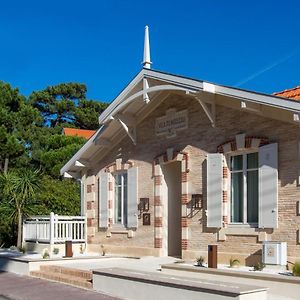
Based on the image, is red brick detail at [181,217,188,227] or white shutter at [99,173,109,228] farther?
white shutter at [99,173,109,228]

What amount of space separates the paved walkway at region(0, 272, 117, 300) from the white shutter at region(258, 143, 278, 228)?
3840 mm

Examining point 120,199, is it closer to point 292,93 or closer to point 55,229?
point 55,229

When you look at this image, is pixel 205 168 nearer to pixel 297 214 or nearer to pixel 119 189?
pixel 297 214

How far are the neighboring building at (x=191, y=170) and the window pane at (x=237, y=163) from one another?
24 millimetres

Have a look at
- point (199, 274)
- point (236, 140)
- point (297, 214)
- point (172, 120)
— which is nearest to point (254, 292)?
point (199, 274)

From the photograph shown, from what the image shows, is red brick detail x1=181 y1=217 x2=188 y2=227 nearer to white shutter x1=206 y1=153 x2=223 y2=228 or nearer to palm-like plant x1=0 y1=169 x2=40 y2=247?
white shutter x1=206 y1=153 x2=223 y2=228

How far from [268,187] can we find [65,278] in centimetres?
524

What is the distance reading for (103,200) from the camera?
1836 cm

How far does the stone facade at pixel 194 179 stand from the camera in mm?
12039

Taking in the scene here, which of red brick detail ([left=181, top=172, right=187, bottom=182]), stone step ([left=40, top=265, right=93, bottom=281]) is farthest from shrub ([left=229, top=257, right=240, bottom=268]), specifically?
stone step ([left=40, top=265, right=93, bottom=281])

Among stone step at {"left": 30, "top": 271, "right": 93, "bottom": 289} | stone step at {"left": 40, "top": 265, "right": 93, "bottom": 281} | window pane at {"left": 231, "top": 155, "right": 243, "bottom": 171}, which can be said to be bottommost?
stone step at {"left": 30, "top": 271, "right": 93, "bottom": 289}

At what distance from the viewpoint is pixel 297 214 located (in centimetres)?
1184

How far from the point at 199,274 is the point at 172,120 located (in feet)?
17.4

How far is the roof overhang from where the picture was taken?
12.2 meters
